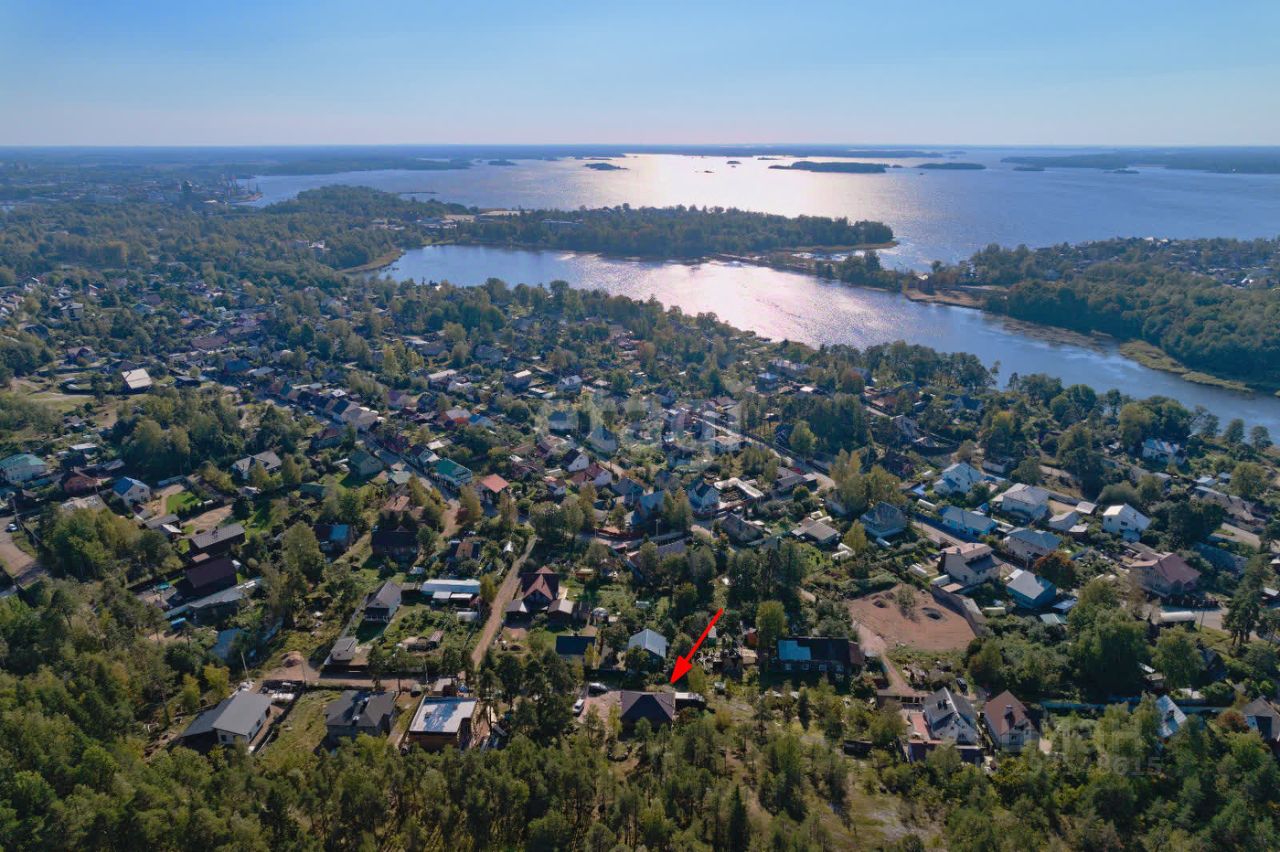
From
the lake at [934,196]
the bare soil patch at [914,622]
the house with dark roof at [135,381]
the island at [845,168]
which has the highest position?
the island at [845,168]

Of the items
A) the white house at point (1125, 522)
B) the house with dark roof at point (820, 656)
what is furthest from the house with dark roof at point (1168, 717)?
the white house at point (1125, 522)

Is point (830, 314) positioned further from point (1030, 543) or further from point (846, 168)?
point (846, 168)

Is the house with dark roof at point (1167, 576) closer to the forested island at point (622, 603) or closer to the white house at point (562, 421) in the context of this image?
the forested island at point (622, 603)

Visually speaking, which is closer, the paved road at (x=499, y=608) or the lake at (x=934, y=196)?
the paved road at (x=499, y=608)

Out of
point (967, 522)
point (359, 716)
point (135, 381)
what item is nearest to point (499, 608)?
point (359, 716)

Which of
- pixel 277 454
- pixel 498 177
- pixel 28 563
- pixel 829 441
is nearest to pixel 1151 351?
pixel 829 441

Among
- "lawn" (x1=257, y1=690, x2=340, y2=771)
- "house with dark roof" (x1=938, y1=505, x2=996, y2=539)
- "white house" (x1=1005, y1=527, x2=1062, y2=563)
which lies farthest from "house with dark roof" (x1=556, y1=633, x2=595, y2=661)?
"white house" (x1=1005, y1=527, x2=1062, y2=563)

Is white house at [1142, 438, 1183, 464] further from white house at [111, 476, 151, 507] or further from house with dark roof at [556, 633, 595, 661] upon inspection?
white house at [111, 476, 151, 507]
